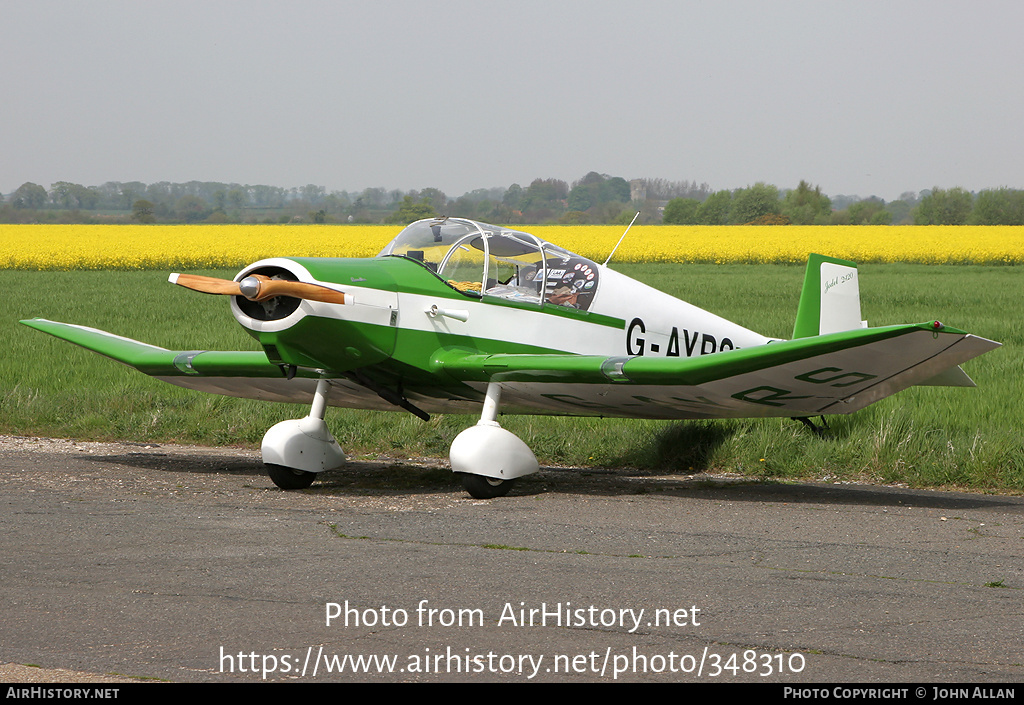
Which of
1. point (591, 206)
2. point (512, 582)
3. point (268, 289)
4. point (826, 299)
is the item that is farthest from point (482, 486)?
point (591, 206)

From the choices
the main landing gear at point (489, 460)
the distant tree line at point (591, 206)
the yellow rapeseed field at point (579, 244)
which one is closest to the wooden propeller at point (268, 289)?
the main landing gear at point (489, 460)

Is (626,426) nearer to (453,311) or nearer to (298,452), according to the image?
(453,311)

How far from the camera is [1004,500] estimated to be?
797cm

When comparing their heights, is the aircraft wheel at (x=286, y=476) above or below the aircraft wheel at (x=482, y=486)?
below

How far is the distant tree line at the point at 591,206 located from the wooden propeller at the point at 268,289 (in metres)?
51.3

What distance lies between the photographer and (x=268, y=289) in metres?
7.51

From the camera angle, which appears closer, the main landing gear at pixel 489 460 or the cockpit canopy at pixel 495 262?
the main landing gear at pixel 489 460

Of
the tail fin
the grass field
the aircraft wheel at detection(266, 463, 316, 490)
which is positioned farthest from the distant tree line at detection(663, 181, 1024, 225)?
the aircraft wheel at detection(266, 463, 316, 490)

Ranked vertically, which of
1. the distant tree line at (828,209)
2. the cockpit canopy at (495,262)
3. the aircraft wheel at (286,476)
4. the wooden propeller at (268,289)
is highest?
the distant tree line at (828,209)

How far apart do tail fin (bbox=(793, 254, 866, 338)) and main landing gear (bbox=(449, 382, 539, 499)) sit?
9.74 feet

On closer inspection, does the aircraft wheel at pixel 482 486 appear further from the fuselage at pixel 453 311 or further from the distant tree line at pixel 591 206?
the distant tree line at pixel 591 206

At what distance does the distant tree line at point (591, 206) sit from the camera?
67.4 meters

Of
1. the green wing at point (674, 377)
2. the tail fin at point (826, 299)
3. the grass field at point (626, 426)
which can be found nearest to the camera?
the green wing at point (674, 377)

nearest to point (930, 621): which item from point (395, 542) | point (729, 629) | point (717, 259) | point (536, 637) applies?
point (729, 629)
